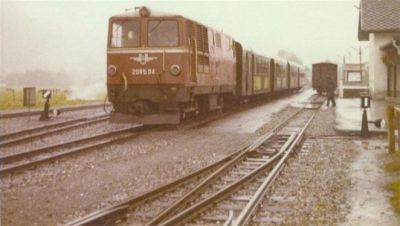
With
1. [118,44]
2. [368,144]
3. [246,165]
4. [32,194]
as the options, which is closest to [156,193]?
[32,194]

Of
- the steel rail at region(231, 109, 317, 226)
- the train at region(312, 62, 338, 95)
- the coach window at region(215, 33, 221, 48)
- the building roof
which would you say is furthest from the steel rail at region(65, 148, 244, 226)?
the train at region(312, 62, 338, 95)

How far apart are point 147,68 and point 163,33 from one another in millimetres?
1041

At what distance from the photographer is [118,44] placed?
16.2 m

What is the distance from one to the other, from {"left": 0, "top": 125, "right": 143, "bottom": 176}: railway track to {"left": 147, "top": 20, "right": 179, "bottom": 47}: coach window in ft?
7.83

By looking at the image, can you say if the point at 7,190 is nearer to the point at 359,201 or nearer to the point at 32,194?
the point at 32,194

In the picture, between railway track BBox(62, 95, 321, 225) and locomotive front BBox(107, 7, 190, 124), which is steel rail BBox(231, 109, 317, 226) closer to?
railway track BBox(62, 95, 321, 225)

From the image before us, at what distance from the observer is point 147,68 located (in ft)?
51.8

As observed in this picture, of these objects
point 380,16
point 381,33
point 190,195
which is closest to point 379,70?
point 381,33

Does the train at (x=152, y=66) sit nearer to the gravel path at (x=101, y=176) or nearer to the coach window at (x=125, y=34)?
the coach window at (x=125, y=34)

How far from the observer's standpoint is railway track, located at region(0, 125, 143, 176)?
10133 mm

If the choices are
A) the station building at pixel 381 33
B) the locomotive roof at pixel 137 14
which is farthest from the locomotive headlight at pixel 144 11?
the station building at pixel 381 33

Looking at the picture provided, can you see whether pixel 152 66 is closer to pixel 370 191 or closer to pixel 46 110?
pixel 46 110

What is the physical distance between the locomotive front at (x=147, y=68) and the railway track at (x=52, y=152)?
73cm

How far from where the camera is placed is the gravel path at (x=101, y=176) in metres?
7.22
